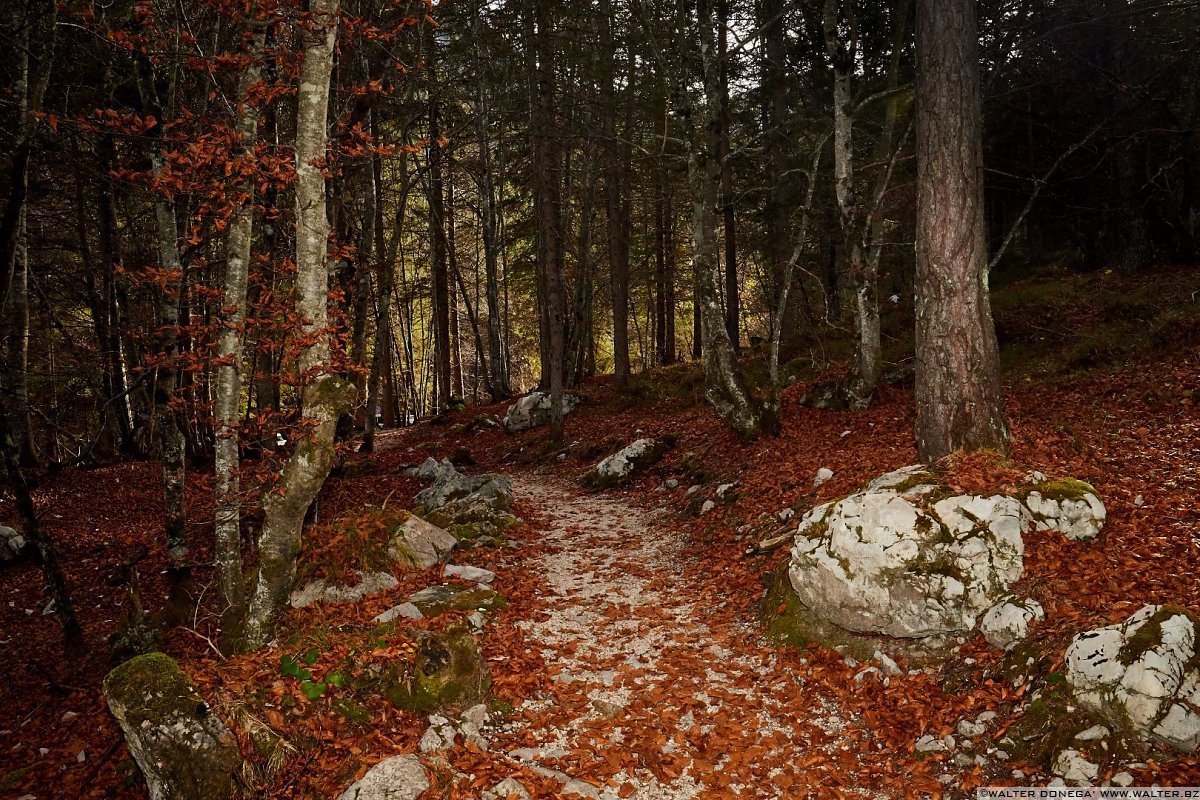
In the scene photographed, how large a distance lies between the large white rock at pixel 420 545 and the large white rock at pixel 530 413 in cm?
1097

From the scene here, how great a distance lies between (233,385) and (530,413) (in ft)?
44.2

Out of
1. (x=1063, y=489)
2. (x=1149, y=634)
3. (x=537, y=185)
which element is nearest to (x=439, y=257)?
(x=537, y=185)

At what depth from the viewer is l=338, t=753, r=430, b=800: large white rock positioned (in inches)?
161

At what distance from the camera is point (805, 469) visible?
9.40 meters

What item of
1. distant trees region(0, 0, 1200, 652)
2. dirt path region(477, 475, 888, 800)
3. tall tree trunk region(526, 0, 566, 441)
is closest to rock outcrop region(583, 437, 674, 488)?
distant trees region(0, 0, 1200, 652)

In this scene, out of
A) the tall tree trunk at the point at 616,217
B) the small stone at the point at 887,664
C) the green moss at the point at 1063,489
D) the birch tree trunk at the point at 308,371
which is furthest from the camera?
the tall tree trunk at the point at 616,217

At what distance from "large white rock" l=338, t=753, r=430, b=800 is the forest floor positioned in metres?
0.19

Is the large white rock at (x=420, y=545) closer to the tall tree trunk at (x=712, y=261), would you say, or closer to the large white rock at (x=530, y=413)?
the tall tree trunk at (x=712, y=261)

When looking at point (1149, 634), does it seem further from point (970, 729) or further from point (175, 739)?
point (175, 739)

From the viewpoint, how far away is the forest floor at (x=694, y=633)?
14.9 ft

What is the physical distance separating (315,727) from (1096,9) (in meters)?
18.2

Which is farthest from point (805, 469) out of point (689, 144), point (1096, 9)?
point (1096, 9)

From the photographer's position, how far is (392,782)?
4.16 m

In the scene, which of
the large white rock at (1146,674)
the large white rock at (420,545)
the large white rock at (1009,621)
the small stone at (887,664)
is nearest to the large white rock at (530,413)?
the large white rock at (420,545)
